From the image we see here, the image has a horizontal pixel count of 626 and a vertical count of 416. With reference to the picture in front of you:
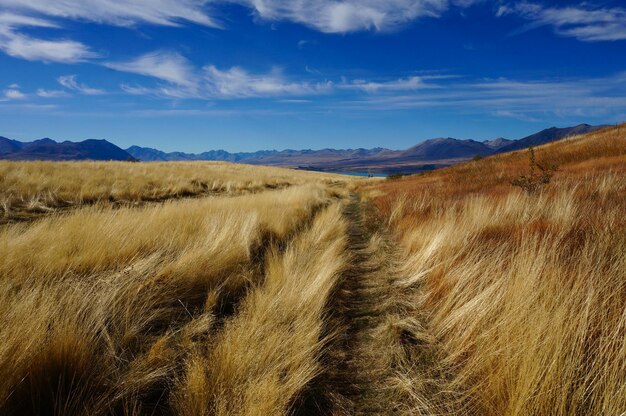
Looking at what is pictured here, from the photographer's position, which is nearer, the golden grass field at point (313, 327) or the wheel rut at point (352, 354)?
the golden grass field at point (313, 327)

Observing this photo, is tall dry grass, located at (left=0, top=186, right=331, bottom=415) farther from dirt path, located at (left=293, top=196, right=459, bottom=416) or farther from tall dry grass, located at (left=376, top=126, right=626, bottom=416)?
tall dry grass, located at (left=376, top=126, right=626, bottom=416)

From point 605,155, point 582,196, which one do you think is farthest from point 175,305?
point 605,155

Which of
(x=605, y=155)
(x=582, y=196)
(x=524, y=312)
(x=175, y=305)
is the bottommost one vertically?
(x=175, y=305)

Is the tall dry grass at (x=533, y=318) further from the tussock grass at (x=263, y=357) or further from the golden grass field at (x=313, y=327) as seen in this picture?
the tussock grass at (x=263, y=357)

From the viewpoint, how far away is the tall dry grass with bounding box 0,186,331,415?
1751mm

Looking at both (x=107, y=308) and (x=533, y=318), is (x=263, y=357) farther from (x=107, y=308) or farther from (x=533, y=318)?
(x=533, y=318)

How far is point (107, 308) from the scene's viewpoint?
2504 mm

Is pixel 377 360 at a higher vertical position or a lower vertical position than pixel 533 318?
lower

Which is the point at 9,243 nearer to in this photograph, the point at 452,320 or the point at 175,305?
the point at 175,305

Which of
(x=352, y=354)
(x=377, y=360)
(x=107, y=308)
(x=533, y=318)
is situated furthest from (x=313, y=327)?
(x=107, y=308)

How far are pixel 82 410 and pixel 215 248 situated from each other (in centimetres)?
276

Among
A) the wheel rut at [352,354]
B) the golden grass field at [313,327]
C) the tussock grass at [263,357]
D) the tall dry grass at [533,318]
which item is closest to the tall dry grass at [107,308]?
the golden grass field at [313,327]

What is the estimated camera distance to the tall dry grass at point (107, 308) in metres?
1.75

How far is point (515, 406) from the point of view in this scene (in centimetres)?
156
